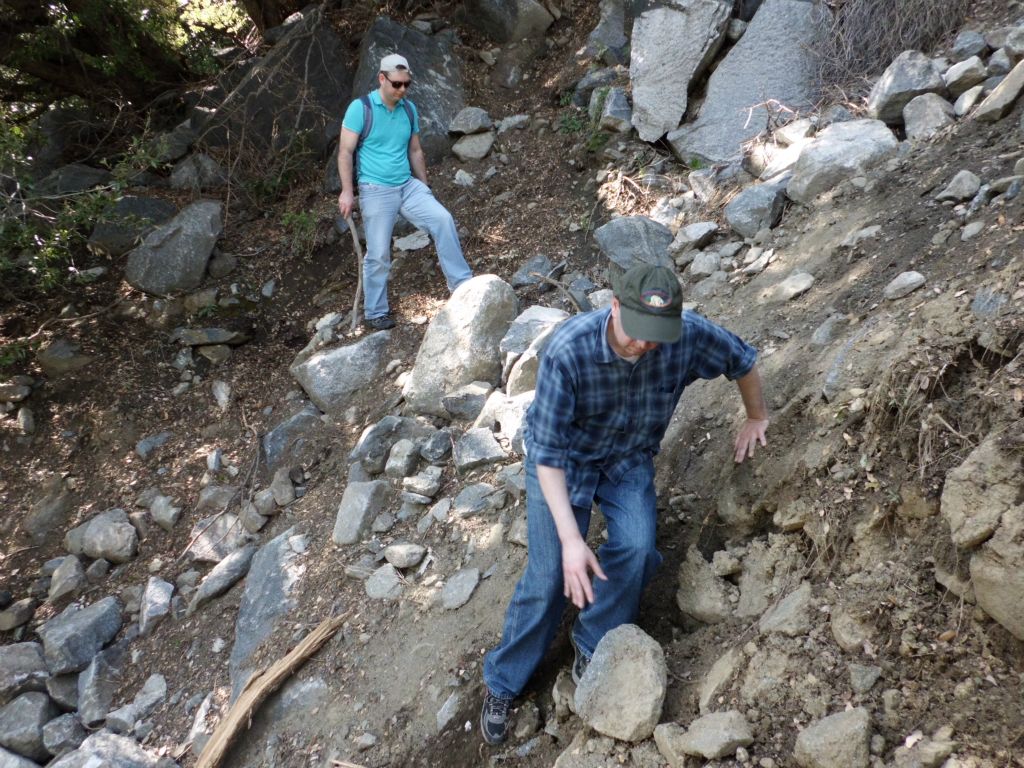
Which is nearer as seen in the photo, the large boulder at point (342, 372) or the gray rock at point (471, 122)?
the large boulder at point (342, 372)

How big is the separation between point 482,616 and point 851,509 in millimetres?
1638

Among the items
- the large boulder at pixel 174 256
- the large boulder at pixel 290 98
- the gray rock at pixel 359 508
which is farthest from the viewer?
the large boulder at pixel 290 98

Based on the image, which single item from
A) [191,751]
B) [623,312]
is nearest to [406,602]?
[191,751]

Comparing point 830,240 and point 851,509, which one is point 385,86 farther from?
point 851,509

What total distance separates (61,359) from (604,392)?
561 centimetres

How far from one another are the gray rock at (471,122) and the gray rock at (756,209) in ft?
10.4

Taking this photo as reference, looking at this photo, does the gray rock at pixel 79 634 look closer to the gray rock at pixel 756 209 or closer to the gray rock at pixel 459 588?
the gray rock at pixel 459 588

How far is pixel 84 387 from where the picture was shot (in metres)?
6.11

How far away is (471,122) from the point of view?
713cm

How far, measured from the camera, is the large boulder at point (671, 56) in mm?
5809

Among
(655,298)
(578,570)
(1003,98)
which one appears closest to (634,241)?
(1003,98)

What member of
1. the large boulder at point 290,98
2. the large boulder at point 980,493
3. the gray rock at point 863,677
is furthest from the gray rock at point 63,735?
the large boulder at point 290,98

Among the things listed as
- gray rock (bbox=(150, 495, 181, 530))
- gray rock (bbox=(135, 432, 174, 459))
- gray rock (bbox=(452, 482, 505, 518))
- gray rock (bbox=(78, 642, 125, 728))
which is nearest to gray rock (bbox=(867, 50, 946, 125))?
gray rock (bbox=(452, 482, 505, 518))

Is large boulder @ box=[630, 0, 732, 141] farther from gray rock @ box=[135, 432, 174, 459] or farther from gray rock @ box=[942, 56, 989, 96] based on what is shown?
gray rock @ box=[135, 432, 174, 459]
